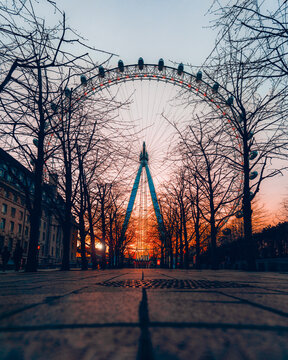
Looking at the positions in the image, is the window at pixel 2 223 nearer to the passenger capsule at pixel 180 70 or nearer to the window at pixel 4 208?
the window at pixel 4 208

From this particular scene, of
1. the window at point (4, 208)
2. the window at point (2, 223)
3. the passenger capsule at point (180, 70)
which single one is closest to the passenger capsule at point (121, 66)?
the passenger capsule at point (180, 70)

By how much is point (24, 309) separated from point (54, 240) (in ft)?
178

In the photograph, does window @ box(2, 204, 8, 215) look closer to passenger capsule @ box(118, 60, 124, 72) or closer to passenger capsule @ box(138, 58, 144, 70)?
passenger capsule @ box(118, 60, 124, 72)

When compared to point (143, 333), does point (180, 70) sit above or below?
above

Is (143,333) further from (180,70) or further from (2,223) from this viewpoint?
(2,223)

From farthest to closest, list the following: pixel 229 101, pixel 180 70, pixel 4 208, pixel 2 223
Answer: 1. pixel 4 208
2. pixel 2 223
3. pixel 180 70
4. pixel 229 101

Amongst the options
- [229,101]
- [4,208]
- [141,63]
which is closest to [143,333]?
[229,101]

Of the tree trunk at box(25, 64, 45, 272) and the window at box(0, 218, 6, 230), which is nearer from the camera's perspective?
the tree trunk at box(25, 64, 45, 272)

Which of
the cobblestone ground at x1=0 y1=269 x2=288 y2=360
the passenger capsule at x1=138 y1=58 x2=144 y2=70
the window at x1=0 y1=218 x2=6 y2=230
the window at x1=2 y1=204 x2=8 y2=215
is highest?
the passenger capsule at x1=138 y1=58 x2=144 y2=70

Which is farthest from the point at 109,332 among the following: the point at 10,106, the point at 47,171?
the point at 47,171

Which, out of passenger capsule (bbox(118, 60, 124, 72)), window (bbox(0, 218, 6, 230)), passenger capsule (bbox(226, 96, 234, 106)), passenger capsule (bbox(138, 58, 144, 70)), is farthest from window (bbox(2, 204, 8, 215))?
passenger capsule (bbox(226, 96, 234, 106))

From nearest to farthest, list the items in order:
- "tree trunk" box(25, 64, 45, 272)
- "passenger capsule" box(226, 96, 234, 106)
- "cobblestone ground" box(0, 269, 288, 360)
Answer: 1. "cobblestone ground" box(0, 269, 288, 360)
2. "tree trunk" box(25, 64, 45, 272)
3. "passenger capsule" box(226, 96, 234, 106)

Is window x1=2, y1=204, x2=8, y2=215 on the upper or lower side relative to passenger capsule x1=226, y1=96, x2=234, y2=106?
upper

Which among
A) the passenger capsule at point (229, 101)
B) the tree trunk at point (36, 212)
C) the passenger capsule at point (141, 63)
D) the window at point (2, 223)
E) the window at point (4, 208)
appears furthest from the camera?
the window at point (4, 208)
